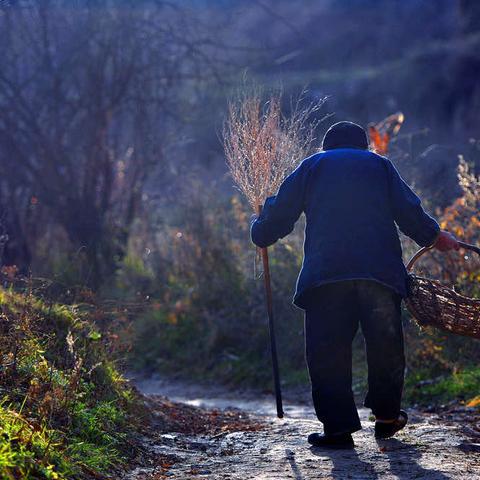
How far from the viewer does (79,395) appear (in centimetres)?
567

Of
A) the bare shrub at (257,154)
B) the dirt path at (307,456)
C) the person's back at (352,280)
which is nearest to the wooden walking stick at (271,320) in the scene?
the bare shrub at (257,154)

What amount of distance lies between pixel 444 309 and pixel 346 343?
80 centimetres

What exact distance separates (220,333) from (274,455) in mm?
6153

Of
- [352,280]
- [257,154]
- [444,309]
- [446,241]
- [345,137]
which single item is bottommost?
[444,309]

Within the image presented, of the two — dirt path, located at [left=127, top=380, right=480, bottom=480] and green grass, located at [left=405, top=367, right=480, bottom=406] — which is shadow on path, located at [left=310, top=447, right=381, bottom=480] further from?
green grass, located at [left=405, top=367, right=480, bottom=406]

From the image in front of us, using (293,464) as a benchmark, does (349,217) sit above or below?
above

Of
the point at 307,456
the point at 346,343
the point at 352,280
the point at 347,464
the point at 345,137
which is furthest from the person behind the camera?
the point at 345,137

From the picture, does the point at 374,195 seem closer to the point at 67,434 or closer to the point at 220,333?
the point at 67,434

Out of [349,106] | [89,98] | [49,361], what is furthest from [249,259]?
[349,106]

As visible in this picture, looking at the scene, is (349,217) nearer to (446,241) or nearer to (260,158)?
(446,241)

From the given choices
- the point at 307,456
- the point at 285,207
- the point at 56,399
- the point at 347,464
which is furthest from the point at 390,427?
the point at 56,399

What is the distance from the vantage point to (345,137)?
6160 millimetres

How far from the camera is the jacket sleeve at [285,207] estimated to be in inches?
238

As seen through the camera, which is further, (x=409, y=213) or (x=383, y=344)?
(x=409, y=213)
